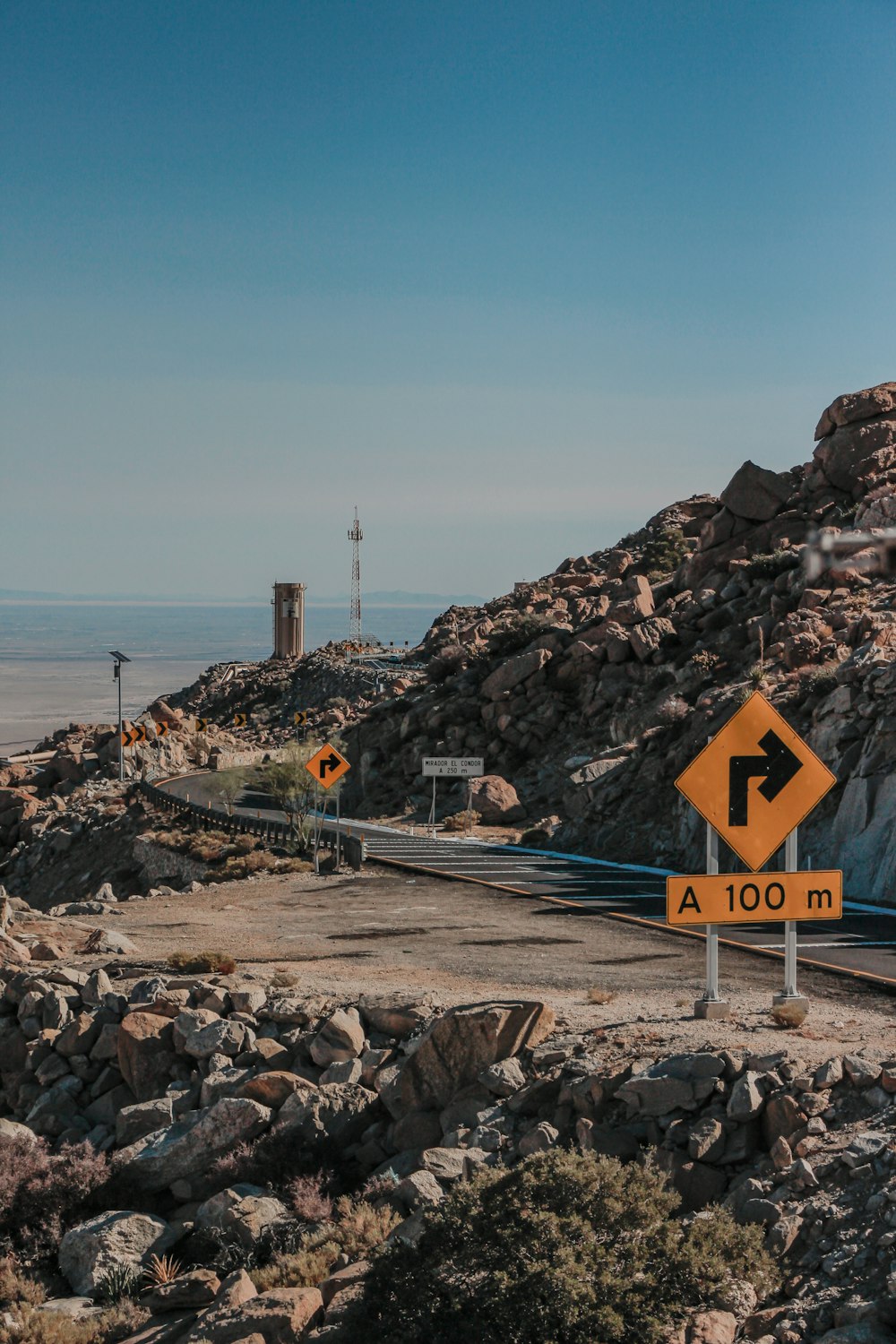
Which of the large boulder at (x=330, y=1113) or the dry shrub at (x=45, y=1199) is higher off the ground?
the large boulder at (x=330, y=1113)

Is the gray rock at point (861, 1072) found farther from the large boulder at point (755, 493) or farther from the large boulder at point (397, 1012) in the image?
the large boulder at point (755, 493)

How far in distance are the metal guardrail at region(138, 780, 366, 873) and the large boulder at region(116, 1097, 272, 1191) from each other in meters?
18.9

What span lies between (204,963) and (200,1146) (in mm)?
4917

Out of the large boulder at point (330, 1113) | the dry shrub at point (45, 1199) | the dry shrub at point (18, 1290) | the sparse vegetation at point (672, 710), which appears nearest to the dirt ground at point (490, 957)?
the large boulder at point (330, 1113)

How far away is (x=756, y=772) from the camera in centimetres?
1170

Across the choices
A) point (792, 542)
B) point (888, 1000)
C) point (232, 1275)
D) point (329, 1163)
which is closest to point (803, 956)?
point (888, 1000)

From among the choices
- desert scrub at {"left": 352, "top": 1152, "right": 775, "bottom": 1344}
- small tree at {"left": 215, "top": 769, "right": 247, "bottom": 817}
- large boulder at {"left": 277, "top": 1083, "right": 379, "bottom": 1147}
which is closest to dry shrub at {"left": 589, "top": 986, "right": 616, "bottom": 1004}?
large boulder at {"left": 277, "top": 1083, "right": 379, "bottom": 1147}

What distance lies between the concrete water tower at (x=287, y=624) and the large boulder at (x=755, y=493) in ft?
275

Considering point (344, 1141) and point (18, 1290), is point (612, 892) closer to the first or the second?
point (344, 1141)

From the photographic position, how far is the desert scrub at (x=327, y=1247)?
9859mm

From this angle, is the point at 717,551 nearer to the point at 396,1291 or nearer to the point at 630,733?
the point at 630,733

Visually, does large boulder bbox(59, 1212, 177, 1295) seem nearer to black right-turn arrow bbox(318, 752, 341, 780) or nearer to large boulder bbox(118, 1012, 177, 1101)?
large boulder bbox(118, 1012, 177, 1101)

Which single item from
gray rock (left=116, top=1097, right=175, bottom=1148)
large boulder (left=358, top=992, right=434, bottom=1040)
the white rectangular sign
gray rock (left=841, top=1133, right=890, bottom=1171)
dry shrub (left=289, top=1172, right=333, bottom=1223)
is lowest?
gray rock (left=116, top=1097, right=175, bottom=1148)

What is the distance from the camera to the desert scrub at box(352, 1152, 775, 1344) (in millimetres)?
8133
